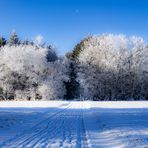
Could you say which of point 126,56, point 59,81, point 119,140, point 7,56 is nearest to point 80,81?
point 59,81

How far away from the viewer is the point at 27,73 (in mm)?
71375

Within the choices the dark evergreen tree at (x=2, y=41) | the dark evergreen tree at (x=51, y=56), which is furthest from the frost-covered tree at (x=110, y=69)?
the dark evergreen tree at (x=2, y=41)

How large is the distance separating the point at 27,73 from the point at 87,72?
11182 mm

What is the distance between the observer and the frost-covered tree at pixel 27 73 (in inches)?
2795

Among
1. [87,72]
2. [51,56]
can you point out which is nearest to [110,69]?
[87,72]

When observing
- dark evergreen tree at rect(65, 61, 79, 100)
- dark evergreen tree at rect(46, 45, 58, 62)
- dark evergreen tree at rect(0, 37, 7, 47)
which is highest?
dark evergreen tree at rect(0, 37, 7, 47)

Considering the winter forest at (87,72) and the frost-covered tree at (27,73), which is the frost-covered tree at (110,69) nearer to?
the winter forest at (87,72)

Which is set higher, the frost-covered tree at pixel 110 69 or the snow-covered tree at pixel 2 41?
the snow-covered tree at pixel 2 41

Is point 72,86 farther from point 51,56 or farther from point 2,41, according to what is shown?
point 2,41

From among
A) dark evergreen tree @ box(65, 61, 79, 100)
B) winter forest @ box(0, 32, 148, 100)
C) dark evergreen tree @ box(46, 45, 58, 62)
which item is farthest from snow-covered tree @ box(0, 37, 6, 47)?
dark evergreen tree @ box(65, 61, 79, 100)

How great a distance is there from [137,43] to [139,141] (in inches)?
2410

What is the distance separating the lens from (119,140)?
14.1 metres

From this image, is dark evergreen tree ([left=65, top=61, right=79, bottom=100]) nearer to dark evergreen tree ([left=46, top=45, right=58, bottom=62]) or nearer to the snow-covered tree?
dark evergreen tree ([left=46, top=45, right=58, bottom=62])

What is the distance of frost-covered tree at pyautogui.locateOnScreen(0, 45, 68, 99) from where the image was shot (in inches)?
2795
